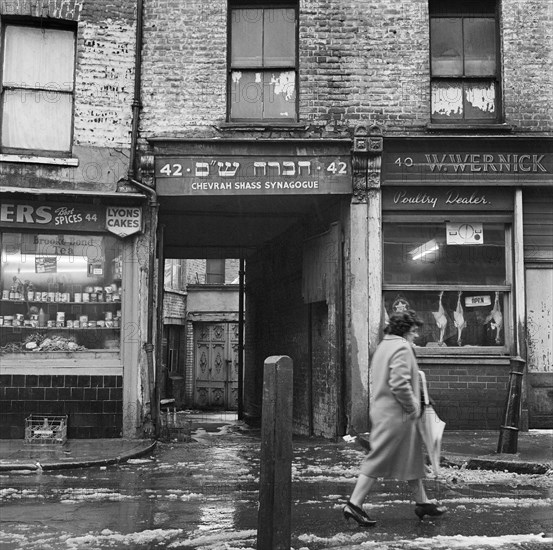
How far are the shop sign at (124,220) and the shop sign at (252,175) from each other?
54 cm

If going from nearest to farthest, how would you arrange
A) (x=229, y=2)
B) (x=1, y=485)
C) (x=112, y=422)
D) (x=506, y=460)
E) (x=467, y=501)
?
(x=467, y=501) → (x=1, y=485) → (x=506, y=460) → (x=112, y=422) → (x=229, y=2)

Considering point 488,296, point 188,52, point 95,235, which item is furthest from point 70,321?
point 488,296

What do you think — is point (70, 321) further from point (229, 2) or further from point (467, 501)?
point (467, 501)

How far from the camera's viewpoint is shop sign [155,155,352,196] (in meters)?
11.8

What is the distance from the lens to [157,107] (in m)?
11.9

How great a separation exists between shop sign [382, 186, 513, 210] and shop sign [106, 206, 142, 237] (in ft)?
12.6

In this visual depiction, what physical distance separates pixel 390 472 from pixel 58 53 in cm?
901

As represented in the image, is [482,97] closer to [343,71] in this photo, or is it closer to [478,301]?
[343,71]

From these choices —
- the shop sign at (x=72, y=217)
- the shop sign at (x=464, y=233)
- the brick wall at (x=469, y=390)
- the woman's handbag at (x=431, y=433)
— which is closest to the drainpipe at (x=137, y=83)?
the shop sign at (x=72, y=217)

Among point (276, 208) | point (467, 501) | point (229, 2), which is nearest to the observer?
point (467, 501)

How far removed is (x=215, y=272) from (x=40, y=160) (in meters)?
16.3

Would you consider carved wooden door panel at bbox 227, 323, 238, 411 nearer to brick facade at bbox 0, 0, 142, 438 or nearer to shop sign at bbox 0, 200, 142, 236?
brick facade at bbox 0, 0, 142, 438

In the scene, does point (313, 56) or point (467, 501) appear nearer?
point (467, 501)

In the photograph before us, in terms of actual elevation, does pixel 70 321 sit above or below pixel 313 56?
below
